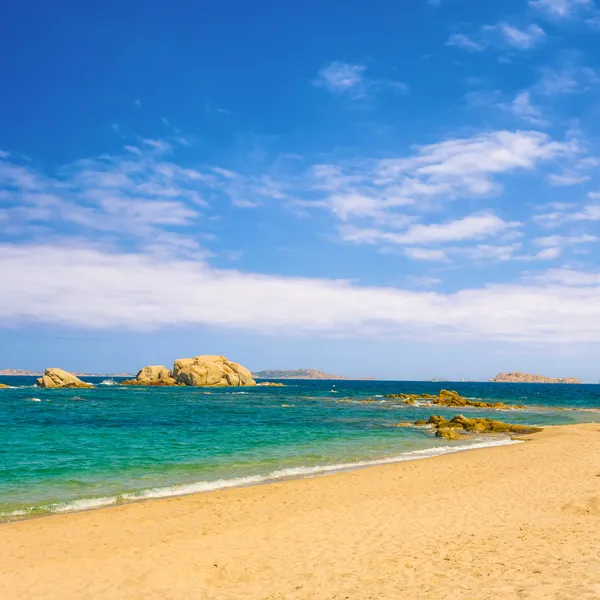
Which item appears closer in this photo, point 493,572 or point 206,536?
point 493,572

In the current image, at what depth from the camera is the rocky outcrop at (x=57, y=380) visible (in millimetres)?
108250

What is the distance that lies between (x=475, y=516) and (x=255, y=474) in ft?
33.3

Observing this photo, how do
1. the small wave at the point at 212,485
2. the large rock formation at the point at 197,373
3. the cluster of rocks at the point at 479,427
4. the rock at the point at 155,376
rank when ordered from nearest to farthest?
1. the small wave at the point at 212,485
2. the cluster of rocks at the point at 479,427
3. the large rock formation at the point at 197,373
4. the rock at the point at 155,376

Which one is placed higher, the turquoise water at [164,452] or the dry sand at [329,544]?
the dry sand at [329,544]

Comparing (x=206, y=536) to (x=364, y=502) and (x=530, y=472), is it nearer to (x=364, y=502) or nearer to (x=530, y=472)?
(x=364, y=502)

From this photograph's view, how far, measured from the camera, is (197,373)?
428 feet

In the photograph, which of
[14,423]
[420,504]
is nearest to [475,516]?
[420,504]

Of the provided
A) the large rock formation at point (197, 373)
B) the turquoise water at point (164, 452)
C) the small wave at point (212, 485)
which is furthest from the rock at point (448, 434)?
the large rock formation at point (197, 373)

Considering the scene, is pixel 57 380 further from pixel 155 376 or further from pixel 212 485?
pixel 212 485

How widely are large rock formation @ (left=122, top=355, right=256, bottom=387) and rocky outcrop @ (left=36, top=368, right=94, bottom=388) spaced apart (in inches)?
978

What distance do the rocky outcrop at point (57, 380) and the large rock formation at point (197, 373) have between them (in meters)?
24.8

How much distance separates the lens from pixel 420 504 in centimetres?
1598

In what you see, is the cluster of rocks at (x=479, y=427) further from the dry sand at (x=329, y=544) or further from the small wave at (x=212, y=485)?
the dry sand at (x=329, y=544)

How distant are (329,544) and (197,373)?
122 metres
